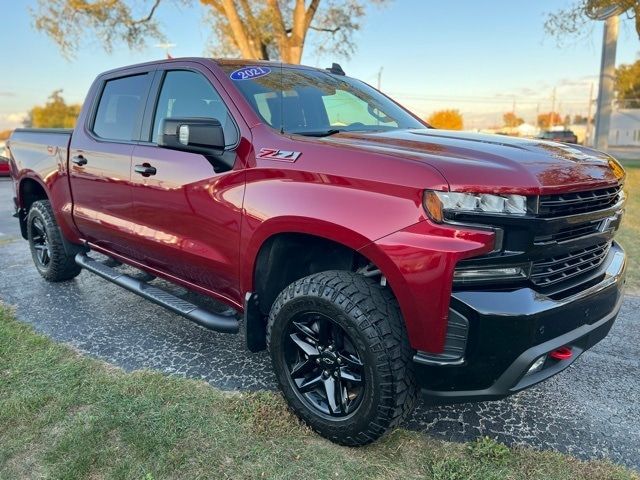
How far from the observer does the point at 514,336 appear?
2.07m

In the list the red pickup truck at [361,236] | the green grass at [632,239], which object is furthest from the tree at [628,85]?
the red pickup truck at [361,236]

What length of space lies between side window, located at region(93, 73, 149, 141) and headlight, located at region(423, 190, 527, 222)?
251 cm

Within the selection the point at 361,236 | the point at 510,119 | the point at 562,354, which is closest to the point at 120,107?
the point at 361,236

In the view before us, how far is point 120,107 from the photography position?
4020 millimetres

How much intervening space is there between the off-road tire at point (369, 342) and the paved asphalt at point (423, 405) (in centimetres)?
49

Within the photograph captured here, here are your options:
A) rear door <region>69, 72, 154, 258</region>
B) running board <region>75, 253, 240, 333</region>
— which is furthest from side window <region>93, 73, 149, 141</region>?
running board <region>75, 253, 240, 333</region>

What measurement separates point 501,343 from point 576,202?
0.71 metres

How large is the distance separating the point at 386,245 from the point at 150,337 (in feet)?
7.87

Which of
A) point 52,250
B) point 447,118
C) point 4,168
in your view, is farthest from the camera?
point 447,118

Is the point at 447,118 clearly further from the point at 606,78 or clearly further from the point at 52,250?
the point at 52,250

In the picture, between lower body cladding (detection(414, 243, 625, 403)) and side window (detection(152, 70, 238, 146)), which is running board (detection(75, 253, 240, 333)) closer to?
side window (detection(152, 70, 238, 146))

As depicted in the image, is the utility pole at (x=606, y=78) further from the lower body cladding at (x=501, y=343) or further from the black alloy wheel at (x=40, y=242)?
the black alloy wheel at (x=40, y=242)

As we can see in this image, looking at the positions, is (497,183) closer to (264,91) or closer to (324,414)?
(324,414)

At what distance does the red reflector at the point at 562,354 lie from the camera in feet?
7.48
